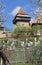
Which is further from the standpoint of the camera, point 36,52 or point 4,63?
point 36,52

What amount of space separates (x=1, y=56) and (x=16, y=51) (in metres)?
17.7

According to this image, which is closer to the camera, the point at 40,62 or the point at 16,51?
the point at 40,62

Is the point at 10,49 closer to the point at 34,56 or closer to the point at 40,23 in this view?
the point at 34,56

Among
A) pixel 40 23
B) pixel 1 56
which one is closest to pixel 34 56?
pixel 1 56

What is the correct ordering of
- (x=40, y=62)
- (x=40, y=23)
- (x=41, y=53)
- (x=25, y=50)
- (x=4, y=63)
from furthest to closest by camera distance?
(x=40, y=23)
(x=25, y=50)
(x=41, y=53)
(x=40, y=62)
(x=4, y=63)

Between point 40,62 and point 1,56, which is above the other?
point 1,56

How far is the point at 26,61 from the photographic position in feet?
73.9

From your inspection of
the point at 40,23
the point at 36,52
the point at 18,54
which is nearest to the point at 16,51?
the point at 18,54

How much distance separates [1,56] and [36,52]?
16.8 m

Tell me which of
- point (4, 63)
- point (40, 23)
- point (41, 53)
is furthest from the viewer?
point (40, 23)

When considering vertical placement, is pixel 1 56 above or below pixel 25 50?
above

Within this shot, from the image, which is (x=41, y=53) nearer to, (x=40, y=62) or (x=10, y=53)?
(x=40, y=62)

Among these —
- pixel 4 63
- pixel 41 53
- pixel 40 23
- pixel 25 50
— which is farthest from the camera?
pixel 40 23

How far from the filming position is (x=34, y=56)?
72.0 ft
